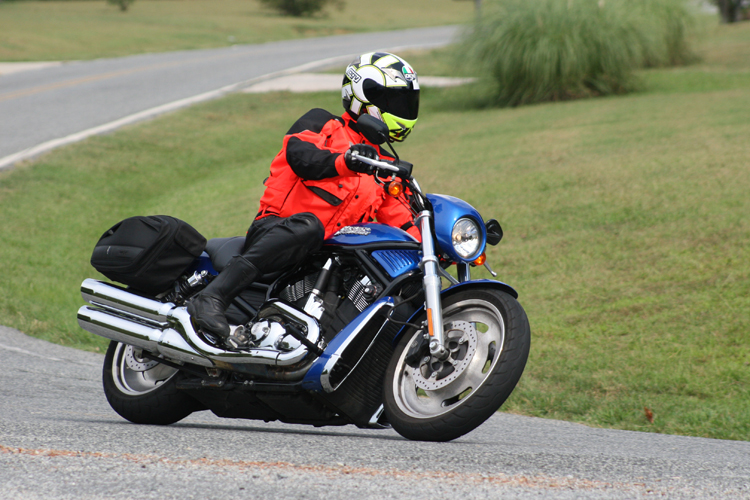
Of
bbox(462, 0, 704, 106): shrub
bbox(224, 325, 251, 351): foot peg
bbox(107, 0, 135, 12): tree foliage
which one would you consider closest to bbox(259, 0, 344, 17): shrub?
bbox(107, 0, 135, 12): tree foliage

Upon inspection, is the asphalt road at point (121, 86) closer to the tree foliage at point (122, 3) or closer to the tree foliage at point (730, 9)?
the tree foliage at point (122, 3)

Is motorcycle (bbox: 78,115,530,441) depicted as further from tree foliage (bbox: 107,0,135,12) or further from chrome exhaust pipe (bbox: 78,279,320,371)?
tree foliage (bbox: 107,0,135,12)

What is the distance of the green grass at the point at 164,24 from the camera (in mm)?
31594

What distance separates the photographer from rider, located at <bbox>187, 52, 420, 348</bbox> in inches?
167

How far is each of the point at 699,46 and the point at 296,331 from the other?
2679cm

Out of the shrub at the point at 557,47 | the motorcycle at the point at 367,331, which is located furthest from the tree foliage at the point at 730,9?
the motorcycle at the point at 367,331

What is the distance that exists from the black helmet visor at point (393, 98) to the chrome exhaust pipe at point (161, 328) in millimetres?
1188

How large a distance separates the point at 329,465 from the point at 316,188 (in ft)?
5.31

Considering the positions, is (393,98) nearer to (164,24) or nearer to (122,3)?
(164,24)

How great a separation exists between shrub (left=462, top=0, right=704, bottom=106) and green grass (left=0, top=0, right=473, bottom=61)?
208 centimetres

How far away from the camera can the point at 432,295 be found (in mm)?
3848

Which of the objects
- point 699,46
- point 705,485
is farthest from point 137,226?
point 699,46

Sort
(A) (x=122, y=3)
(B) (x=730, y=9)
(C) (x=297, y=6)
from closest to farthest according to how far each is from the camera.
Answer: (B) (x=730, y=9) → (A) (x=122, y=3) → (C) (x=297, y=6)

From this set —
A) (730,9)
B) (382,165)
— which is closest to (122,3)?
(730,9)
